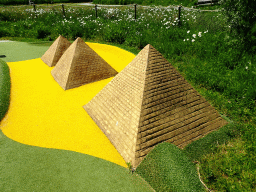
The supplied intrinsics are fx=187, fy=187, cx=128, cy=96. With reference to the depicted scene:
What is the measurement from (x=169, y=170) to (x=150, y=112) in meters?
1.09

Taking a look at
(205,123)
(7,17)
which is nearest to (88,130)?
(205,123)

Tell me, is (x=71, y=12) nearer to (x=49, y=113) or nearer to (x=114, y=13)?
(x=114, y=13)

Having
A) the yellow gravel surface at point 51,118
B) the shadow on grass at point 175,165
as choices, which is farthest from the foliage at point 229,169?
the yellow gravel surface at point 51,118

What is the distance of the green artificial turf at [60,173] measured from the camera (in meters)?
3.05

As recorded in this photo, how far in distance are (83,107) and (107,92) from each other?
1.06m

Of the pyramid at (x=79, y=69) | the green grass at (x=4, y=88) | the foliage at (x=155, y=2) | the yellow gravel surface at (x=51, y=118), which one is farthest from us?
the foliage at (x=155, y=2)

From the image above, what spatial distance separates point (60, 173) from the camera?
3.32 m

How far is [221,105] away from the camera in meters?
5.02

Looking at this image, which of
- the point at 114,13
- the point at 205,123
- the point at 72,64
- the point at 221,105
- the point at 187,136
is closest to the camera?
the point at 187,136

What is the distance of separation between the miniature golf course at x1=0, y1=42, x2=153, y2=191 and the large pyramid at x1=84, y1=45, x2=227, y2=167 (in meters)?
0.34

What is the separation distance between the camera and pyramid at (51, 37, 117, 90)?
21.1ft

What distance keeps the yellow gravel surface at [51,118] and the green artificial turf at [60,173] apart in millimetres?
220

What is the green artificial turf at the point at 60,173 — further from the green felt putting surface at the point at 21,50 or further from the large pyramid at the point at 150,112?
the green felt putting surface at the point at 21,50

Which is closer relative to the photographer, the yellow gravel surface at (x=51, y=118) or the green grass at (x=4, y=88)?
the yellow gravel surface at (x=51, y=118)
